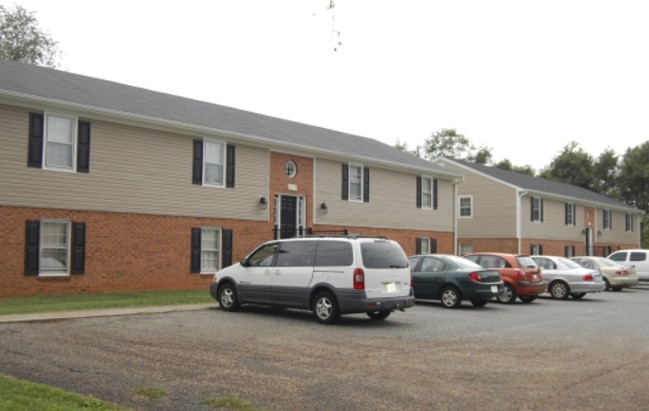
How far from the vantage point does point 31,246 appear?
651 inches

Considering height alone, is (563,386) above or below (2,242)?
below

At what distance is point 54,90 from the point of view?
59.2ft

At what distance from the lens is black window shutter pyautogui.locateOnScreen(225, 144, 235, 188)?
21.6 m

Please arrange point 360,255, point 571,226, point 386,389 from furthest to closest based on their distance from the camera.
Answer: point 571,226 < point 360,255 < point 386,389

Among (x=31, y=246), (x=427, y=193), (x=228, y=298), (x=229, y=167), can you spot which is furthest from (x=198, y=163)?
(x=427, y=193)

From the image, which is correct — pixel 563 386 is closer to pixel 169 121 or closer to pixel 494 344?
pixel 494 344

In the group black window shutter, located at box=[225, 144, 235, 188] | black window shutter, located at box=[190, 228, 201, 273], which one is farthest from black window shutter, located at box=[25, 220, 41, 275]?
black window shutter, located at box=[225, 144, 235, 188]

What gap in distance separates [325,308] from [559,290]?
463 inches

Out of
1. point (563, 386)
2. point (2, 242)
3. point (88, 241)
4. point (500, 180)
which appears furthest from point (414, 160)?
point (563, 386)

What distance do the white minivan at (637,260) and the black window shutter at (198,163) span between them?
20292 mm

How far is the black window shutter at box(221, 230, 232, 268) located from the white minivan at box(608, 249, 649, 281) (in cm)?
1887

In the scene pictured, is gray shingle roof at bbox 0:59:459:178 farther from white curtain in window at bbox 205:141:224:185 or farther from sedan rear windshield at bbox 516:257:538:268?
sedan rear windshield at bbox 516:257:538:268

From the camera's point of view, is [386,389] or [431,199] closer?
[386,389]

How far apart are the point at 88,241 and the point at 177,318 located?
5.85m
